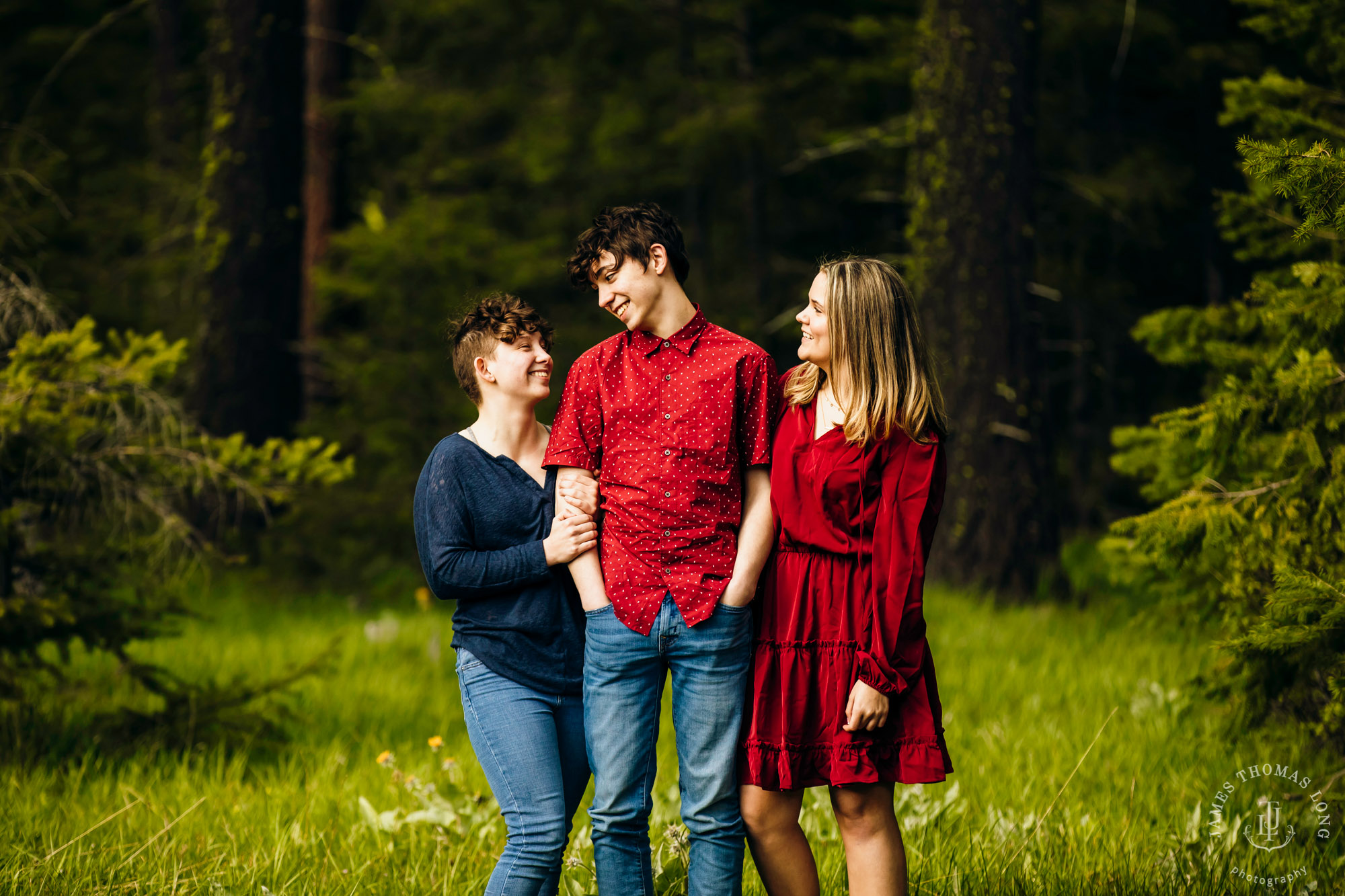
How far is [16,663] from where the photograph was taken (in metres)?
4.35

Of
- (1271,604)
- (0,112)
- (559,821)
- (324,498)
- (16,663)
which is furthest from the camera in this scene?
(0,112)

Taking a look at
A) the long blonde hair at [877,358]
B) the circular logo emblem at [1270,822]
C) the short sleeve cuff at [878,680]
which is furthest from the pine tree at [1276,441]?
the short sleeve cuff at [878,680]

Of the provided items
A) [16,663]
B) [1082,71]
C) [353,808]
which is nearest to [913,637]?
[353,808]

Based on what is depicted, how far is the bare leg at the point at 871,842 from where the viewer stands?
2.63 meters

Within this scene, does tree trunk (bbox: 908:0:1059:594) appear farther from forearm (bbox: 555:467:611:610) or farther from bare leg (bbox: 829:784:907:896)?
forearm (bbox: 555:467:611:610)

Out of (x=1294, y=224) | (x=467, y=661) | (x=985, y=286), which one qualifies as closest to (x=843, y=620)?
(x=467, y=661)

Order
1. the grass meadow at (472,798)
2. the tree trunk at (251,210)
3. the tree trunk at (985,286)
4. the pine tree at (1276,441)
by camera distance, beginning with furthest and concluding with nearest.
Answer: the tree trunk at (251,210)
the tree trunk at (985,286)
the grass meadow at (472,798)
the pine tree at (1276,441)

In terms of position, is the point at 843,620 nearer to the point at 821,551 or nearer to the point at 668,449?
the point at 821,551

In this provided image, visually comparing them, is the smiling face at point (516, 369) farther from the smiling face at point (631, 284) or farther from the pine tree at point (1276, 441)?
the pine tree at point (1276, 441)

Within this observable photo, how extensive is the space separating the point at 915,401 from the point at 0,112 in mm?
11603

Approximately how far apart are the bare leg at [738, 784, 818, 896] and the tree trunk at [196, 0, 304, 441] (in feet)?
23.1

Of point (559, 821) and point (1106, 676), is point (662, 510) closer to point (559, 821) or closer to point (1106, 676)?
point (559, 821)

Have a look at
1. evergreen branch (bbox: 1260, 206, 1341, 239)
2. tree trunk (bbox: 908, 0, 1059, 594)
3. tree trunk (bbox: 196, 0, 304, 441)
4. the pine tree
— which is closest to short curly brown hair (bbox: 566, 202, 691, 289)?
the pine tree

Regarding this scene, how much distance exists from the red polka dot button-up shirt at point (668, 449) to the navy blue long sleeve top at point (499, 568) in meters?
0.16
